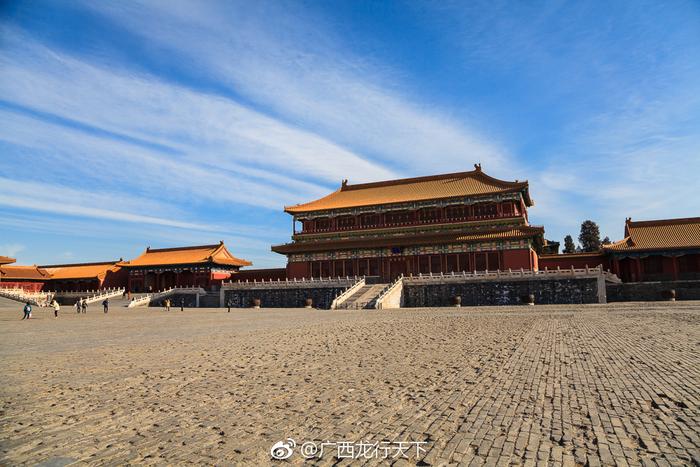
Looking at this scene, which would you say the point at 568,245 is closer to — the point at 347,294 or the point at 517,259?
the point at 517,259

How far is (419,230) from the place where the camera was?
4684 cm

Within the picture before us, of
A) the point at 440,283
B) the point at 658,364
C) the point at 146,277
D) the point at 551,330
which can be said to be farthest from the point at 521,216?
the point at 146,277

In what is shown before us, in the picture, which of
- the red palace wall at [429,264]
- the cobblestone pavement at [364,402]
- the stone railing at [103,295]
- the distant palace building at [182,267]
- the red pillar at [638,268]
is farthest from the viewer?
the distant palace building at [182,267]

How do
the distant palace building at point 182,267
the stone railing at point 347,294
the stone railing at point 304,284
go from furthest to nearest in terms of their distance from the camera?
1. the distant palace building at point 182,267
2. the stone railing at point 304,284
3. the stone railing at point 347,294

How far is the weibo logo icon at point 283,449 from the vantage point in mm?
4889

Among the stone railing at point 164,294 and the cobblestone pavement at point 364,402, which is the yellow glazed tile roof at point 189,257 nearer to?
the stone railing at point 164,294

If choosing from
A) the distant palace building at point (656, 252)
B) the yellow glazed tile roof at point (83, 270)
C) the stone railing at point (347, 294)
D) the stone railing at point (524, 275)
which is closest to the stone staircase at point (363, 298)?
the stone railing at point (347, 294)

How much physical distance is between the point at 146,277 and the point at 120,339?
152 ft

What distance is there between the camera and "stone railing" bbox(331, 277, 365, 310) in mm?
35938

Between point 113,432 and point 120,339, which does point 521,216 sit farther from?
point 113,432

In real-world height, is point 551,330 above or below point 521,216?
below

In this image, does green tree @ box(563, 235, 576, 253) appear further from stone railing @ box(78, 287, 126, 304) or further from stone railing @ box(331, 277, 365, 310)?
stone railing @ box(78, 287, 126, 304)

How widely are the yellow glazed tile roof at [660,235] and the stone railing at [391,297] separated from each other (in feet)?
63.7

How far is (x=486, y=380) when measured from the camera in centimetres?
828
